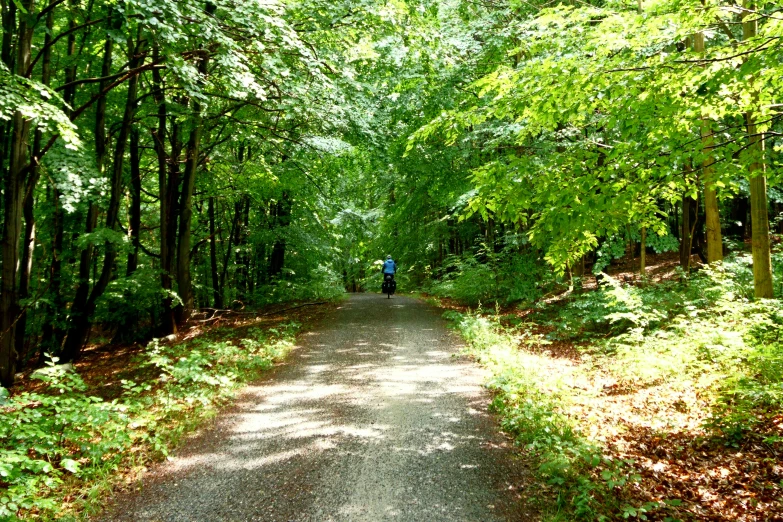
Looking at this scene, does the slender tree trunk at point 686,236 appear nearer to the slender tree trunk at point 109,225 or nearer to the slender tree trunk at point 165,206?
the slender tree trunk at point 165,206

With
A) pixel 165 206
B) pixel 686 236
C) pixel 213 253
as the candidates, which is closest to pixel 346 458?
pixel 165 206

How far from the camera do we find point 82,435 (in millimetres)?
4484

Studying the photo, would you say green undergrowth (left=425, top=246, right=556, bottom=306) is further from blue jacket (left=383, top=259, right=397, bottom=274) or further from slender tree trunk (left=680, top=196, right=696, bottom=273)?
blue jacket (left=383, top=259, right=397, bottom=274)

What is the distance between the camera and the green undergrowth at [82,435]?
11.8 feet

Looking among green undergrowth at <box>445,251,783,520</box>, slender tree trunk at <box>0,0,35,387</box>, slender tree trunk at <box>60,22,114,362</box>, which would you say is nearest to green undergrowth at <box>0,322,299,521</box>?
slender tree trunk at <box>0,0,35,387</box>

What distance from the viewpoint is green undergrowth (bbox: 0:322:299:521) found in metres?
3.60

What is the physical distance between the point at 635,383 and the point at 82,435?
7202 mm

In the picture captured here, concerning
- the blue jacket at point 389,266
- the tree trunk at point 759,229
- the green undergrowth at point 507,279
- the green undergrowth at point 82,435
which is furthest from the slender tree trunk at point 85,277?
the tree trunk at point 759,229

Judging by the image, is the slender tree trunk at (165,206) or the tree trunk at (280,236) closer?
the slender tree trunk at (165,206)

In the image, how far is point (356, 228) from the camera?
53.4ft

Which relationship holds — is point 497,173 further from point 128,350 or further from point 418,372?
point 128,350

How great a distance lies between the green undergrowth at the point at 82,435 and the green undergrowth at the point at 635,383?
159 inches

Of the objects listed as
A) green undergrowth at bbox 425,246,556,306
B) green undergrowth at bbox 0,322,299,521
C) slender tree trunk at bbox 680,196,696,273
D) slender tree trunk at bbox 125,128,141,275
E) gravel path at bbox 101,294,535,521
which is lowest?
gravel path at bbox 101,294,535,521

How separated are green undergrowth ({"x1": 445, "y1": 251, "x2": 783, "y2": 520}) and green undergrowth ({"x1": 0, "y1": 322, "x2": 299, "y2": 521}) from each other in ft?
13.3
